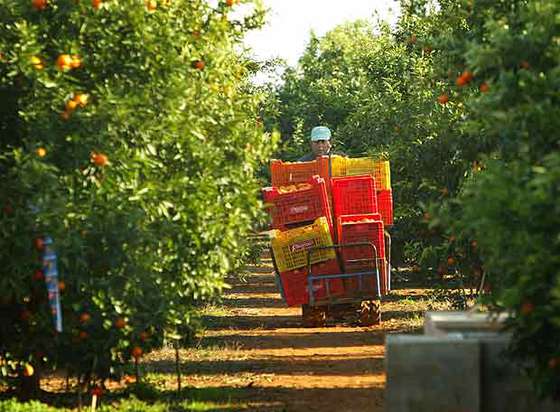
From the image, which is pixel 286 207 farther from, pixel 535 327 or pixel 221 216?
pixel 535 327

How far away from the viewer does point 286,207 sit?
2011cm

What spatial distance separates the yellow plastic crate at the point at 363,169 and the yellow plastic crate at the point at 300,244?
1.40m

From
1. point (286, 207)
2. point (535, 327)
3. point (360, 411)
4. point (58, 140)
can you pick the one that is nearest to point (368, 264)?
point (286, 207)

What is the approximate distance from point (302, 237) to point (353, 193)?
112cm

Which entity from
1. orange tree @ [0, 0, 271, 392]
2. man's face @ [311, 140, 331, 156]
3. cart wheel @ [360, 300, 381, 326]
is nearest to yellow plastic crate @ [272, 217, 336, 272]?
cart wheel @ [360, 300, 381, 326]

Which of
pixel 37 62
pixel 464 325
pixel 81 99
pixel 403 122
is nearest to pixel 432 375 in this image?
pixel 464 325

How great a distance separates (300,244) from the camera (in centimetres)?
1991

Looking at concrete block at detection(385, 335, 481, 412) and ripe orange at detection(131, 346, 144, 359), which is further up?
ripe orange at detection(131, 346, 144, 359)

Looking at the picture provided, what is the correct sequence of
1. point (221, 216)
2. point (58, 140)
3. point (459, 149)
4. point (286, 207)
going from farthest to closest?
point (286, 207)
point (459, 149)
point (221, 216)
point (58, 140)

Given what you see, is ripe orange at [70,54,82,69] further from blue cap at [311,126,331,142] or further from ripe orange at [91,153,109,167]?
blue cap at [311,126,331,142]

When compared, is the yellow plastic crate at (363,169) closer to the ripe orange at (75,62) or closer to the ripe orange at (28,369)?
the ripe orange at (28,369)

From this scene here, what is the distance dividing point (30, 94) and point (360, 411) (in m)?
4.60

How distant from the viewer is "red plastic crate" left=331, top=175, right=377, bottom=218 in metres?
20.3

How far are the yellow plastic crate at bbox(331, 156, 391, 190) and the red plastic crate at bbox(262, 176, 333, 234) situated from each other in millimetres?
920
